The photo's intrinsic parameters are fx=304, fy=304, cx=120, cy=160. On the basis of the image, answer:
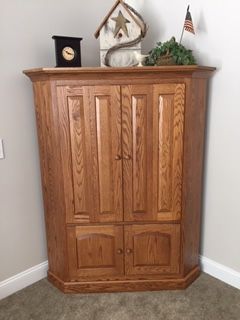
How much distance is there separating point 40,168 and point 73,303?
92cm

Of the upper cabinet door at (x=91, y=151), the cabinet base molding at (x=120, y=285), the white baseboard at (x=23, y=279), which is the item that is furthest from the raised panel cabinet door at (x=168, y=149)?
the white baseboard at (x=23, y=279)

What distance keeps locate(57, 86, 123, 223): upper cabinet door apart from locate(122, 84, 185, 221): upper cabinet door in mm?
63

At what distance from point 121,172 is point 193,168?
0.48m

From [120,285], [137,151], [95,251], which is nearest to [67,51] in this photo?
[137,151]

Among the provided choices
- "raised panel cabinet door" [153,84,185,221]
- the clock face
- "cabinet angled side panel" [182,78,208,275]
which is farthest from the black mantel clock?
→ "cabinet angled side panel" [182,78,208,275]

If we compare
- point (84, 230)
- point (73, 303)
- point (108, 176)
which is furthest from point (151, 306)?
point (108, 176)

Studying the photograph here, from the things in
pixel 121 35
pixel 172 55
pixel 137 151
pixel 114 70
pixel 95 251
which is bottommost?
pixel 95 251

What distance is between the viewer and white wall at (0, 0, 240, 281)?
1.90m

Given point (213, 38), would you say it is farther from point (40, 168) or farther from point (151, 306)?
point (151, 306)

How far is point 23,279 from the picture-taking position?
7.11 feet

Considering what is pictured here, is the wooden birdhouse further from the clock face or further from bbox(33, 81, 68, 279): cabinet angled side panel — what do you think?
bbox(33, 81, 68, 279): cabinet angled side panel

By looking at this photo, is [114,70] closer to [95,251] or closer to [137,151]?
[137,151]

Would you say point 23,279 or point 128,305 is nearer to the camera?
point 128,305

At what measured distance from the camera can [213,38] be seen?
1.96m
